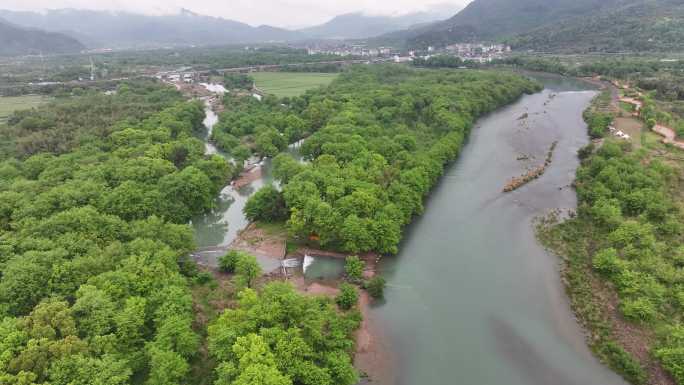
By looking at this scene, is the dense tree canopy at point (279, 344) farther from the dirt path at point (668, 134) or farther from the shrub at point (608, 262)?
the dirt path at point (668, 134)

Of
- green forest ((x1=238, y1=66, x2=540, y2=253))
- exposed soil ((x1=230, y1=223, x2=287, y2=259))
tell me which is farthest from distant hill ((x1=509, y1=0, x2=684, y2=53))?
exposed soil ((x1=230, y1=223, x2=287, y2=259))

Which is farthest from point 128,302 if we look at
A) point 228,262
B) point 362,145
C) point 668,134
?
point 668,134

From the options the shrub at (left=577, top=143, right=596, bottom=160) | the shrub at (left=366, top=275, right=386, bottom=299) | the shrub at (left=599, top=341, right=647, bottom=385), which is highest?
the shrub at (left=577, top=143, right=596, bottom=160)

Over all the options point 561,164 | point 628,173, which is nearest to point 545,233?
point 628,173

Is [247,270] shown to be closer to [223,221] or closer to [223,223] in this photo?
[223,223]

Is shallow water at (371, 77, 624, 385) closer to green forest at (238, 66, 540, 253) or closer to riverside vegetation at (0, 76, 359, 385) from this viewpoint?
green forest at (238, 66, 540, 253)

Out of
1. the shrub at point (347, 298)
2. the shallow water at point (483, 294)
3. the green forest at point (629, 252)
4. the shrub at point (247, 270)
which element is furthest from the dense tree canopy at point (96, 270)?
the green forest at point (629, 252)
